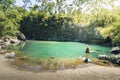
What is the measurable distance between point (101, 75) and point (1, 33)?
32356 mm

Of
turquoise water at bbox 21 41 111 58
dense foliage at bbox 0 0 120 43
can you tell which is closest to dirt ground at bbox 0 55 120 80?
dense foliage at bbox 0 0 120 43

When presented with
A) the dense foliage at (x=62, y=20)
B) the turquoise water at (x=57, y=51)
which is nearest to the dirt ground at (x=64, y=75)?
the dense foliage at (x=62, y=20)

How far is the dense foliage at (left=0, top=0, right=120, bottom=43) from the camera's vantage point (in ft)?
33.2

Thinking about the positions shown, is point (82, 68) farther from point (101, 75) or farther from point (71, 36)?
point (71, 36)

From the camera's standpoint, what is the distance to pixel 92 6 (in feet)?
34.6

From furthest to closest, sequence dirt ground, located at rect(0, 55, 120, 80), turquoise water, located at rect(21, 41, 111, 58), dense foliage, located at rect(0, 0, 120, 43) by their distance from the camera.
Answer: turquoise water, located at rect(21, 41, 111, 58), dirt ground, located at rect(0, 55, 120, 80), dense foliage, located at rect(0, 0, 120, 43)

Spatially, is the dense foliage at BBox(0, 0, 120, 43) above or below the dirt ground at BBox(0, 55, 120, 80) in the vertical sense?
above

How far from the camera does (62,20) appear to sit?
52.5ft

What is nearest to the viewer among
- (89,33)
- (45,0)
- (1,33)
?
(45,0)

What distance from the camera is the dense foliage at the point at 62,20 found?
399 inches

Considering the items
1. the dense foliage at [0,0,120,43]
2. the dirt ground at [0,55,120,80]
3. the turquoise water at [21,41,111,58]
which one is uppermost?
the dense foliage at [0,0,120,43]

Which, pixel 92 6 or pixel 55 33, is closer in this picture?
pixel 92 6

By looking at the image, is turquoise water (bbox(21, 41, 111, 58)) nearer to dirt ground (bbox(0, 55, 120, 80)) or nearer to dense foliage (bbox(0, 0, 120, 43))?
dense foliage (bbox(0, 0, 120, 43))

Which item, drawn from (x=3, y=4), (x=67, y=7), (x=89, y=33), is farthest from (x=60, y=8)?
(x=89, y=33)
